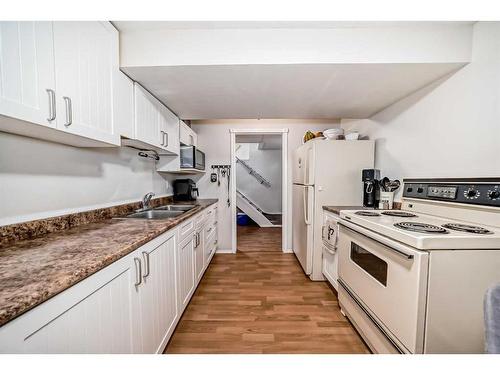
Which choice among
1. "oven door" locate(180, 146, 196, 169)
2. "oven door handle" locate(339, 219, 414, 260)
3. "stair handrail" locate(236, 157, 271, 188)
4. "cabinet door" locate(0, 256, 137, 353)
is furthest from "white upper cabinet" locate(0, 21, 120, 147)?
"stair handrail" locate(236, 157, 271, 188)

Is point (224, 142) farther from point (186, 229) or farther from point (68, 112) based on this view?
point (68, 112)

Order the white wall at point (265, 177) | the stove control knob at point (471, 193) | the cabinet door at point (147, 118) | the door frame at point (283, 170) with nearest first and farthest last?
the stove control knob at point (471, 193) < the cabinet door at point (147, 118) < the door frame at point (283, 170) < the white wall at point (265, 177)

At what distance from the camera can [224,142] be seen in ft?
11.3

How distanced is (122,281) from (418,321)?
138cm

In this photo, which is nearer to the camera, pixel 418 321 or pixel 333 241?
pixel 418 321

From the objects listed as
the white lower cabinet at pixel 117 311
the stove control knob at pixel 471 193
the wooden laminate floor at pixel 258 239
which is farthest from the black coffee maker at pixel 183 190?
the stove control knob at pixel 471 193

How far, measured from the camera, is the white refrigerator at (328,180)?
7.78 ft

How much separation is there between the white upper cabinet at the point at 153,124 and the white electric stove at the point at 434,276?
1.85 metres

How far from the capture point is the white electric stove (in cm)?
98

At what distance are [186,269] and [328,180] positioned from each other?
1.75 m

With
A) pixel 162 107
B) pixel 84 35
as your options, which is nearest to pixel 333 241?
pixel 162 107

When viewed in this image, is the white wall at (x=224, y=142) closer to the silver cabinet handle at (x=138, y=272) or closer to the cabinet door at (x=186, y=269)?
the cabinet door at (x=186, y=269)

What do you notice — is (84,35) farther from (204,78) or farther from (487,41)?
(487,41)
